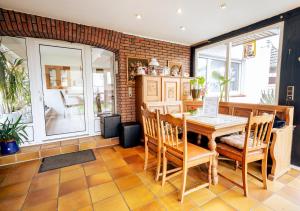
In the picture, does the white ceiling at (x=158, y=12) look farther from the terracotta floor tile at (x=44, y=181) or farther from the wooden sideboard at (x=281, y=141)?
the terracotta floor tile at (x=44, y=181)

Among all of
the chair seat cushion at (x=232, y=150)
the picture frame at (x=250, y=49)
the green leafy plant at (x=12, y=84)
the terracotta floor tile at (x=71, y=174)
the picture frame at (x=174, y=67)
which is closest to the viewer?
the chair seat cushion at (x=232, y=150)

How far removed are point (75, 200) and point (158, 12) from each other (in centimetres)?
292

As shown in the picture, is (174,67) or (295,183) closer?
(295,183)

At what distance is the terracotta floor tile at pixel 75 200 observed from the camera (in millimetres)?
1651

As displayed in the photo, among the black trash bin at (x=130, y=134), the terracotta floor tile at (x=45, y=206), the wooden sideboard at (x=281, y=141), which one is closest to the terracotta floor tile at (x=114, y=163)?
the black trash bin at (x=130, y=134)

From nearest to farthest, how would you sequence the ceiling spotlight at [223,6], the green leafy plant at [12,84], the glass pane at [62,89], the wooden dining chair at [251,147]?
1. the wooden dining chair at [251,147]
2. the ceiling spotlight at [223,6]
3. the green leafy plant at [12,84]
4. the glass pane at [62,89]

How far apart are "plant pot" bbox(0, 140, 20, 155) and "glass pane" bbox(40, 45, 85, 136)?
24.2 inches

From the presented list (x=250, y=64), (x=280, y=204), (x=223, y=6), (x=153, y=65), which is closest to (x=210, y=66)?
(x=250, y=64)

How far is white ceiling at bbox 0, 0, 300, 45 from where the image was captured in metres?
2.27

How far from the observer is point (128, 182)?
209cm

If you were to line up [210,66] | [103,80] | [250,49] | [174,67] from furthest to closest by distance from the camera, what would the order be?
[210,66]
[174,67]
[103,80]
[250,49]

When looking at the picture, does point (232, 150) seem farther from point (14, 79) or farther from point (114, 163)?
point (14, 79)

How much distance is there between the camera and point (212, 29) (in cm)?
327

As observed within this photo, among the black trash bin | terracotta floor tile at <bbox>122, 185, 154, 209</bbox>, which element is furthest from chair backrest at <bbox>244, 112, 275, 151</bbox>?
the black trash bin
